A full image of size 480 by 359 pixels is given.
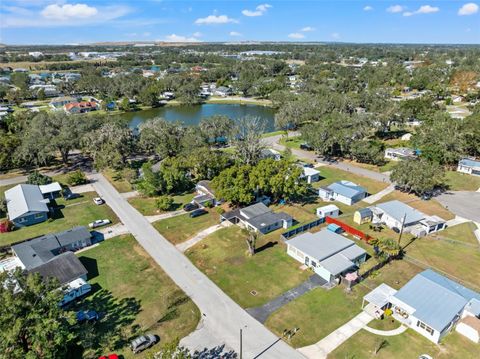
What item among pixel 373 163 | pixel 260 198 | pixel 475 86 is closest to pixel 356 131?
pixel 373 163

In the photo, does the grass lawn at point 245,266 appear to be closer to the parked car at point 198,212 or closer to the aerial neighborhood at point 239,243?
the aerial neighborhood at point 239,243

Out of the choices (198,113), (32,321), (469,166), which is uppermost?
(32,321)

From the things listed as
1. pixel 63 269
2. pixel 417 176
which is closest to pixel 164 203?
pixel 63 269

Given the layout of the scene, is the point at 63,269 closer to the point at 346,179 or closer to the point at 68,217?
the point at 68,217

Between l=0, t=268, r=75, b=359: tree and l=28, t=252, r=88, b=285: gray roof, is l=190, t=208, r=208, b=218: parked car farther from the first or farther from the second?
l=0, t=268, r=75, b=359: tree

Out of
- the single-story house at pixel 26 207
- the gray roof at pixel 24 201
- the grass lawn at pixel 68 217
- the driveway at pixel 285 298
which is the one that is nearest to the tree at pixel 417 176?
the driveway at pixel 285 298

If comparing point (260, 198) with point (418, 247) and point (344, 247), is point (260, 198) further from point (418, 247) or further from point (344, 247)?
point (418, 247)

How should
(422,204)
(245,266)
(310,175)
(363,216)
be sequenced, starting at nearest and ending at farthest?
(245,266), (363,216), (422,204), (310,175)
